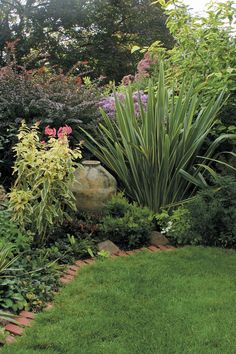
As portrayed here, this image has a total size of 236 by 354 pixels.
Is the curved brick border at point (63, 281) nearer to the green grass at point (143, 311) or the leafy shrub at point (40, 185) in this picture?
the green grass at point (143, 311)

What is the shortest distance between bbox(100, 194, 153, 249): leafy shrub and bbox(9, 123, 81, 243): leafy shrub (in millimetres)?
584

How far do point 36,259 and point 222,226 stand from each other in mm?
1988

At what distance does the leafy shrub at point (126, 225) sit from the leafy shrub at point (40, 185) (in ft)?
1.92

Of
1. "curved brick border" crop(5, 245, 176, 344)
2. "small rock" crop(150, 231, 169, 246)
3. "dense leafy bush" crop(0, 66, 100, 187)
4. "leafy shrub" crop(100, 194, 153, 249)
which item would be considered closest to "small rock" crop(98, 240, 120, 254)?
"curved brick border" crop(5, 245, 176, 344)

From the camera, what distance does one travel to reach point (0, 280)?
135 inches

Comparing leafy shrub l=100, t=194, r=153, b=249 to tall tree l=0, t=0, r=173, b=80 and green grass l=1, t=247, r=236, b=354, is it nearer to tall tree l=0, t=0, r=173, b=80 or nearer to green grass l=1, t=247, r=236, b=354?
green grass l=1, t=247, r=236, b=354

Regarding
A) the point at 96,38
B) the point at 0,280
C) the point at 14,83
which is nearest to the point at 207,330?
the point at 0,280

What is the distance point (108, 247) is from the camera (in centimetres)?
465

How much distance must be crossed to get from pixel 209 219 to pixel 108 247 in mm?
1033

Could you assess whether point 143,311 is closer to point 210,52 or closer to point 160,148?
point 160,148

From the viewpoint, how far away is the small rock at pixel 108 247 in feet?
15.2

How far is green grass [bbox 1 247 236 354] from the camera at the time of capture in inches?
110

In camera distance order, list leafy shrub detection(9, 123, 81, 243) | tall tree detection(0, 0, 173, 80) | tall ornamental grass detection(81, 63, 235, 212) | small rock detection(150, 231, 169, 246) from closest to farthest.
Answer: leafy shrub detection(9, 123, 81, 243)
small rock detection(150, 231, 169, 246)
tall ornamental grass detection(81, 63, 235, 212)
tall tree detection(0, 0, 173, 80)

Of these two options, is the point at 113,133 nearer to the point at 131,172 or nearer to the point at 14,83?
the point at 131,172
